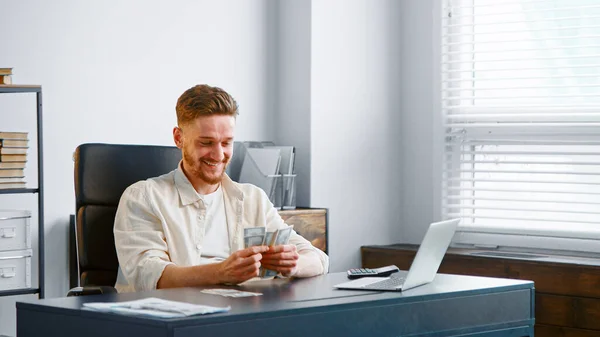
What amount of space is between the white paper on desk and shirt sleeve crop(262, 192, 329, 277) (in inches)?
30.4

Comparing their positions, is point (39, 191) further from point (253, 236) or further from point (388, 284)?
point (388, 284)

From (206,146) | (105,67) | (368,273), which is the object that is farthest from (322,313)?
(105,67)

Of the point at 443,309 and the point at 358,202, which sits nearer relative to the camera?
the point at 443,309

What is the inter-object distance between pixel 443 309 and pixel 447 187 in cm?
244

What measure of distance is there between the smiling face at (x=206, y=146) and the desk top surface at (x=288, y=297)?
1.40ft

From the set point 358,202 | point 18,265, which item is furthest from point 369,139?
point 18,265

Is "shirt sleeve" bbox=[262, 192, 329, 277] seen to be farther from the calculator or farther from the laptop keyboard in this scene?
the laptop keyboard

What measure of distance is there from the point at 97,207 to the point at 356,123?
208 cm

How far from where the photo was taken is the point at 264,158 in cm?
420

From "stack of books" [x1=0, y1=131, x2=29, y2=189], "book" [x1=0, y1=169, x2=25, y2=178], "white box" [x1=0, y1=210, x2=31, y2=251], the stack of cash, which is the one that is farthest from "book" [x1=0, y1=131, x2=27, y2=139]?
the stack of cash

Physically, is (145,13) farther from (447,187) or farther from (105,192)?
(447,187)

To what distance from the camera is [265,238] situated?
2.61m

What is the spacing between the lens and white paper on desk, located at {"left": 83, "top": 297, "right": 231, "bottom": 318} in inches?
74.8

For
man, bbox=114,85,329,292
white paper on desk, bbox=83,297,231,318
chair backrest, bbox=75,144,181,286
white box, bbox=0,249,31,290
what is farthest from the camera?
white box, bbox=0,249,31,290
